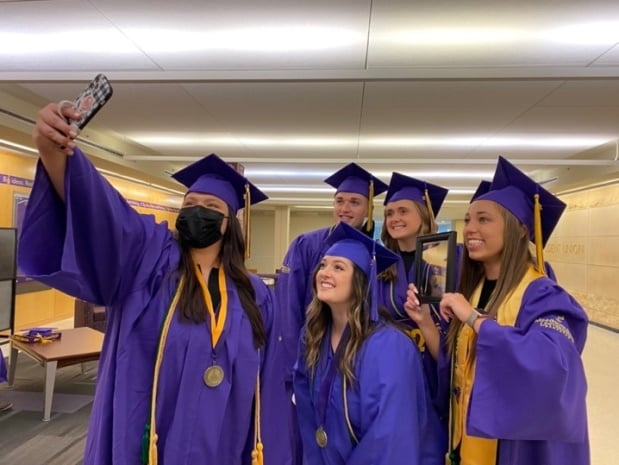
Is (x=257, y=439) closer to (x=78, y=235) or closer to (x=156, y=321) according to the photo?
(x=156, y=321)

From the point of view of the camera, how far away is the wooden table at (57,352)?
3727 mm

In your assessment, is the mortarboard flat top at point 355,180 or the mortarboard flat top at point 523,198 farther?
the mortarboard flat top at point 355,180

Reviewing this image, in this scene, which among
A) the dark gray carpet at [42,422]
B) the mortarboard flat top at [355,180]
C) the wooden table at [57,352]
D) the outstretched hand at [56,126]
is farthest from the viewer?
the wooden table at [57,352]

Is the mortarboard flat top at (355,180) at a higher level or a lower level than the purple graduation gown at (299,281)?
higher

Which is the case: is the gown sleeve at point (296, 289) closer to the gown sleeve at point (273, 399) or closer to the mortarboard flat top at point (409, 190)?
the mortarboard flat top at point (409, 190)

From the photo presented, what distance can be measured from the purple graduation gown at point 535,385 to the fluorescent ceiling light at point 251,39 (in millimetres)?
2691

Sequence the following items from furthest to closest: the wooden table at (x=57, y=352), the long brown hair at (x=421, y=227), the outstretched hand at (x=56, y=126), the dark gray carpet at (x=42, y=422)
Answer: the wooden table at (x=57, y=352)
the dark gray carpet at (x=42, y=422)
the long brown hair at (x=421, y=227)
the outstretched hand at (x=56, y=126)

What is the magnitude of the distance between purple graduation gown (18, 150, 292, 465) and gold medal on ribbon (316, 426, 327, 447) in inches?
8.4

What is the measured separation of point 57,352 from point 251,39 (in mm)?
3113

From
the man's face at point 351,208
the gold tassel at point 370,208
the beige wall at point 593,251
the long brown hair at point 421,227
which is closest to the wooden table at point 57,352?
the man's face at point 351,208

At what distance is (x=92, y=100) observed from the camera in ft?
3.32

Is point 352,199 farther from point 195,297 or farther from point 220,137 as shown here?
point 220,137

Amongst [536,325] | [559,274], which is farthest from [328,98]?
[559,274]

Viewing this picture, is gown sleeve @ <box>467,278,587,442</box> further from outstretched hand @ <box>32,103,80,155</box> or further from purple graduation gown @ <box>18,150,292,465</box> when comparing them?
outstretched hand @ <box>32,103,80,155</box>
